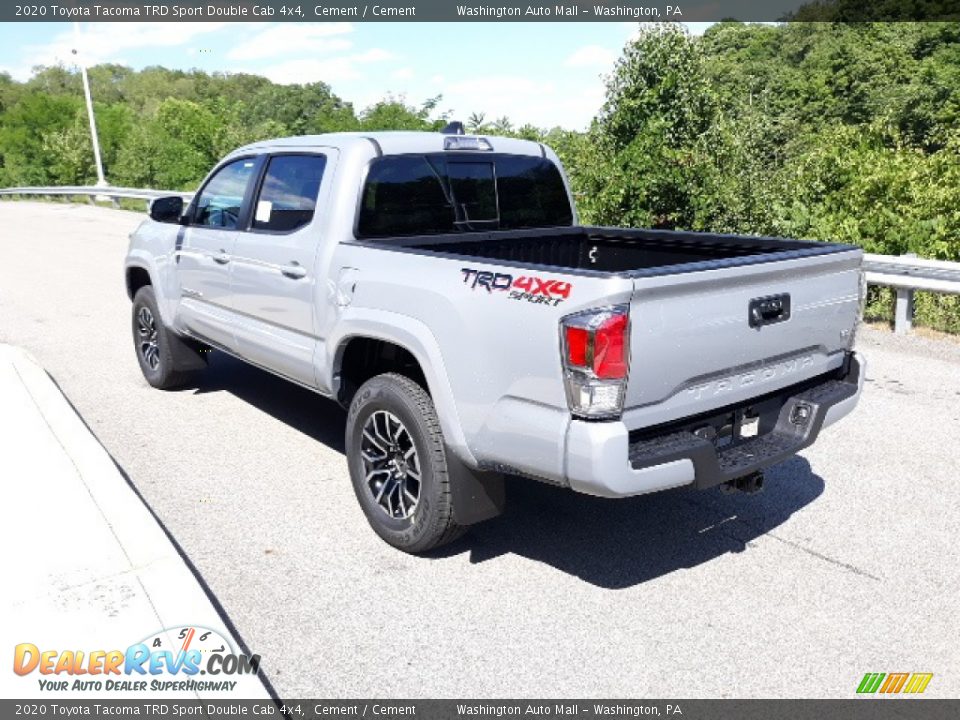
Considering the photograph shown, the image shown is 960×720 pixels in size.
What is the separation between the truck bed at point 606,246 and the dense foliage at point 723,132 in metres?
5.49

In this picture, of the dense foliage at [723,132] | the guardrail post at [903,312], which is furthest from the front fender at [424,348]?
the dense foliage at [723,132]

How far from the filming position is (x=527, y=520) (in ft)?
14.7

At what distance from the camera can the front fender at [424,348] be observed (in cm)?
362

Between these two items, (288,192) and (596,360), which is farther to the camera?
(288,192)

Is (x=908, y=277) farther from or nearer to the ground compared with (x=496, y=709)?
farther from the ground

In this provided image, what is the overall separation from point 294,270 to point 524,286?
6.20 feet

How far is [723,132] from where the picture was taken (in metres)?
13.3

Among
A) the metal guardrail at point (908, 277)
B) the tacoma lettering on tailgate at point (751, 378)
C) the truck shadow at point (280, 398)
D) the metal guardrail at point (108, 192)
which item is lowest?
the truck shadow at point (280, 398)

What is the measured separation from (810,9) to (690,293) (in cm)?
9942

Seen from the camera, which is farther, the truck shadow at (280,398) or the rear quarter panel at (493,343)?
the truck shadow at (280,398)

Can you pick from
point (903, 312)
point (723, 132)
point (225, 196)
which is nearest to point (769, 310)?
point (225, 196)

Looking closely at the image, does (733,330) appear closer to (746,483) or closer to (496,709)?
(746,483)

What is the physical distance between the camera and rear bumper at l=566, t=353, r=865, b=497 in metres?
3.10

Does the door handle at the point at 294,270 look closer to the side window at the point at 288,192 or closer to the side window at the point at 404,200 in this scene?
the side window at the point at 288,192
